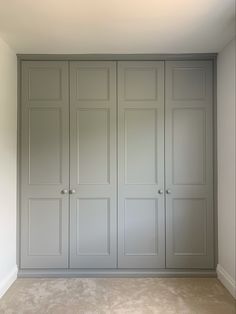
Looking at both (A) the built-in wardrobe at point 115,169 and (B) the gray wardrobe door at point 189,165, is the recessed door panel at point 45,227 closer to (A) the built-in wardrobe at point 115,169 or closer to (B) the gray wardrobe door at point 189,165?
(A) the built-in wardrobe at point 115,169

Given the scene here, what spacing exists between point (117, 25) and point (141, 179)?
148 cm

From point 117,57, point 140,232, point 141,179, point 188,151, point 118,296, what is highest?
point 117,57

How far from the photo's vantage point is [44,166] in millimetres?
3045

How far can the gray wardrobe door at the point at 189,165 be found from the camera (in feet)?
9.96

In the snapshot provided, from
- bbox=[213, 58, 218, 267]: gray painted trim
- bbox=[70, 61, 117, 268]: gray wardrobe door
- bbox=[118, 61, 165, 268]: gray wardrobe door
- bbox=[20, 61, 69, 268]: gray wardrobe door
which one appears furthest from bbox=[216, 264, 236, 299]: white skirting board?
bbox=[20, 61, 69, 268]: gray wardrobe door

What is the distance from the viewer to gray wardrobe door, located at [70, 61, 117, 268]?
303 cm

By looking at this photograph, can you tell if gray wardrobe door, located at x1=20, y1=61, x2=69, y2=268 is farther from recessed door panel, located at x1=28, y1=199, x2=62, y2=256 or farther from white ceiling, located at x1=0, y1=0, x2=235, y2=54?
white ceiling, located at x1=0, y1=0, x2=235, y2=54

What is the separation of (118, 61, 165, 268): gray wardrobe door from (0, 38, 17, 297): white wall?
1061mm

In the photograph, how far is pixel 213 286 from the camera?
2818 millimetres

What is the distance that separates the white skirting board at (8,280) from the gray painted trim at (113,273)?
80 mm

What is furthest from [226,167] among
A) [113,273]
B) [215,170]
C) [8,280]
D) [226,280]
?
[8,280]

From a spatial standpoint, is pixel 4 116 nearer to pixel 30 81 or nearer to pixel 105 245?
pixel 30 81

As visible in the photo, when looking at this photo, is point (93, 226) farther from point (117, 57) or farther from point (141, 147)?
point (117, 57)

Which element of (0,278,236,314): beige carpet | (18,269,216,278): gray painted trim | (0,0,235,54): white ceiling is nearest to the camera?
(0,0,235,54): white ceiling
